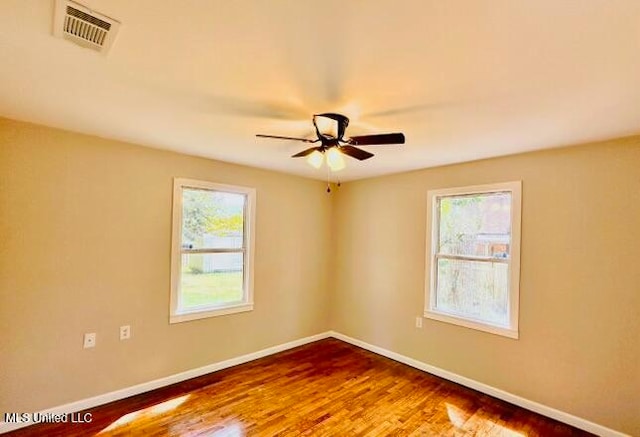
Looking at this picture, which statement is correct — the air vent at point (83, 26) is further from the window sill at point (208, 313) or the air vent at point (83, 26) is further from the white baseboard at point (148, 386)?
the white baseboard at point (148, 386)

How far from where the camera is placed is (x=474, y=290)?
11.2 feet

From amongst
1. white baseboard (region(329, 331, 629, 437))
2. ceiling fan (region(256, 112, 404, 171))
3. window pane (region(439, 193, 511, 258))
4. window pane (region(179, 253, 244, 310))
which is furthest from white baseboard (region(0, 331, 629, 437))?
ceiling fan (region(256, 112, 404, 171))

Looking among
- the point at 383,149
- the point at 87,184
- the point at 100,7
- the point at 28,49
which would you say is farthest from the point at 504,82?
the point at 87,184

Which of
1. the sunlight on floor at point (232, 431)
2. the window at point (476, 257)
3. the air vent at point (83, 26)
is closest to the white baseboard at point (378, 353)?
the window at point (476, 257)

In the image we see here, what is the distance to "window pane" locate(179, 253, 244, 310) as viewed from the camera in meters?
3.46

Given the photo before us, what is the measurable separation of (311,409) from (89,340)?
2056 mm

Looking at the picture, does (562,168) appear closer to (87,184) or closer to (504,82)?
(504,82)

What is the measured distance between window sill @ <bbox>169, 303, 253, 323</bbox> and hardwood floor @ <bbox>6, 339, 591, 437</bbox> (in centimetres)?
64

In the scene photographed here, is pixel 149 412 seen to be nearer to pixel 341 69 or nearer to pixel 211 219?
pixel 211 219

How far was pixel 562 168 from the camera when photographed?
281cm

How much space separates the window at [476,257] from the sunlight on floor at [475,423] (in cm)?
82

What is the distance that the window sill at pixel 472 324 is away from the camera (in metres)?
3.06

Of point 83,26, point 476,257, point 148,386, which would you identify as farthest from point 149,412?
point 476,257

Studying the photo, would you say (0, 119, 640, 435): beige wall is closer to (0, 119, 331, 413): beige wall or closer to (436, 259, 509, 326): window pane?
(0, 119, 331, 413): beige wall
